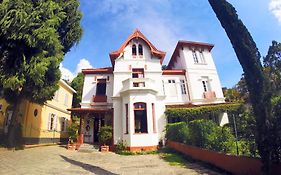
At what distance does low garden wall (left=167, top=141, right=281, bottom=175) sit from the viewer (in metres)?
7.53

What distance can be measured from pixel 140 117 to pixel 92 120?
699 centimetres

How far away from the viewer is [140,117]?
68.1 ft

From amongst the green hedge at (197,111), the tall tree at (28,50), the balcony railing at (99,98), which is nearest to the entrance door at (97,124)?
the balcony railing at (99,98)

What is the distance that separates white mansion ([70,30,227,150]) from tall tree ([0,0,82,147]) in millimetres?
6348

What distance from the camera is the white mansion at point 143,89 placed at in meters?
20.3

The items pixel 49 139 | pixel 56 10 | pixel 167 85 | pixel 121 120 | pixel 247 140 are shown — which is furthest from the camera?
pixel 167 85

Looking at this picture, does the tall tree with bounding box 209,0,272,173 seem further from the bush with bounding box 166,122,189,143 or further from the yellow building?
the yellow building

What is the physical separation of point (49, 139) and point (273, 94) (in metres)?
23.8

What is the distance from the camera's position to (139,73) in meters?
24.3

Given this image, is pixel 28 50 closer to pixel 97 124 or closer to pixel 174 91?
pixel 97 124

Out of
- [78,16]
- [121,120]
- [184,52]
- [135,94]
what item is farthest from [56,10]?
[184,52]

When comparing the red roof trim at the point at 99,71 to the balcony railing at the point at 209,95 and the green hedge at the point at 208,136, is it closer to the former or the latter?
the balcony railing at the point at 209,95

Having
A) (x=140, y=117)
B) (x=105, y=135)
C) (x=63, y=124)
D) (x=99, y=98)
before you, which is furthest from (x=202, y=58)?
(x=63, y=124)

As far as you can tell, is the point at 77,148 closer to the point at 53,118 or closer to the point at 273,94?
the point at 53,118
